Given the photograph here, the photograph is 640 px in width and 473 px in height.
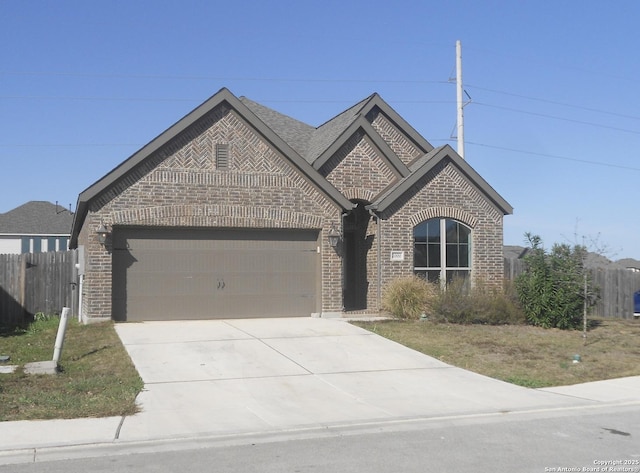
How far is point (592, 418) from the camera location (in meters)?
9.27

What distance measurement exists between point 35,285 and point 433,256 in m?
11.2

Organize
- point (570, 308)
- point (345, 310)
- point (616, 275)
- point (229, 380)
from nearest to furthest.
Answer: point (229, 380) → point (570, 308) → point (345, 310) → point (616, 275)

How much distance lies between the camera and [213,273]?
17.6 m

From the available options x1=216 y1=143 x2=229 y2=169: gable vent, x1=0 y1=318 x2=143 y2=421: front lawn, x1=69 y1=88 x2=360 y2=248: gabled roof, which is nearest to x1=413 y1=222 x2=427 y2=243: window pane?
x1=69 y1=88 x2=360 y2=248: gabled roof

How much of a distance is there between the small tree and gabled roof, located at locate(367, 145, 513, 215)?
2.87 m

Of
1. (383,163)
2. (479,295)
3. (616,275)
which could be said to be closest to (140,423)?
(479,295)

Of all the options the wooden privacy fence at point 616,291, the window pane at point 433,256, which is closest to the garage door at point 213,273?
the window pane at point 433,256

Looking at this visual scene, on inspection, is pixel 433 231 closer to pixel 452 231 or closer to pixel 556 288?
pixel 452 231

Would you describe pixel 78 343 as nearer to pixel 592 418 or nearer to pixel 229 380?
pixel 229 380

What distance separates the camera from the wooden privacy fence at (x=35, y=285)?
18.8 metres

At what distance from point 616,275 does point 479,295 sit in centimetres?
817

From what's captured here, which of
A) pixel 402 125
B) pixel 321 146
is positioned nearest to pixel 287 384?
pixel 321 146

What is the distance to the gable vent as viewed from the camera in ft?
58.0

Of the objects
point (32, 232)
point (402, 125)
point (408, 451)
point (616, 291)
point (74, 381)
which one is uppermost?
point (402, 125)
